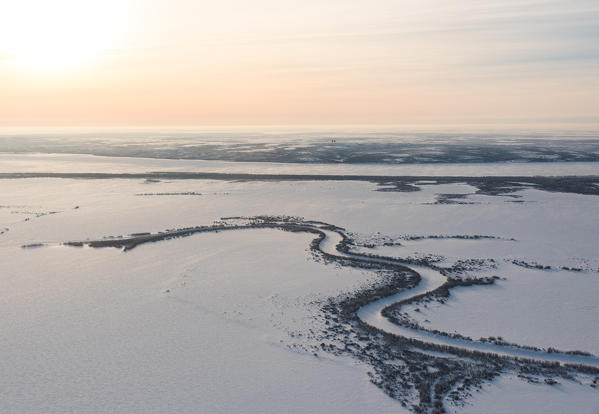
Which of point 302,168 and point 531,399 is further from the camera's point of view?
point 302,168

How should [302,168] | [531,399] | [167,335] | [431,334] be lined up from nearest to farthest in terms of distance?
[531,399] < [167,335] < [431,334] < [302,168]

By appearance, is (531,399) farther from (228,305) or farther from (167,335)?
(167,335)

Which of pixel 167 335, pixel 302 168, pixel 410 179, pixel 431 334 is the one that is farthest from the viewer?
pixel 302 168

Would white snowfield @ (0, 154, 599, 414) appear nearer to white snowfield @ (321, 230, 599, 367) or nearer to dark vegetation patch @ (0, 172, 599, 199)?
white snowfield @ (321, 230, 599, 367)

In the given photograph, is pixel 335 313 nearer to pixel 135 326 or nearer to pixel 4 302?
pixel 135 326

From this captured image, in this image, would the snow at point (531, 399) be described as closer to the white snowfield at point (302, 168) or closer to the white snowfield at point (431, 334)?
the white snowfield at point (431, 334)

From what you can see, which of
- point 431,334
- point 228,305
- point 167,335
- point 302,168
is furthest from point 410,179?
point 167,335

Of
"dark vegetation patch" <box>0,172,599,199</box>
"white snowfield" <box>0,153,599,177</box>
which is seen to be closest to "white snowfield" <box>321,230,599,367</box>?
"dark vegetation patch" <box>0,172,599,199</box>

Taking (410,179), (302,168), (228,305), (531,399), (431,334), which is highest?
(302,168)
